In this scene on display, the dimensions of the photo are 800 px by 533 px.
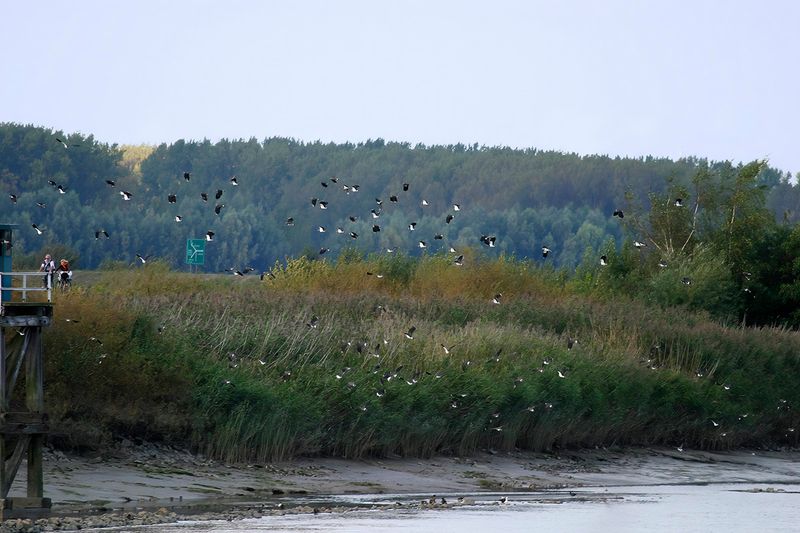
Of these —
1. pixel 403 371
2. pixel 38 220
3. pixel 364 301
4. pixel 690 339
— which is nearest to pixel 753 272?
pixel 690 339

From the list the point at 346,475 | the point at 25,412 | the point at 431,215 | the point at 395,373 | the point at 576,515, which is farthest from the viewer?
the point at 431,215

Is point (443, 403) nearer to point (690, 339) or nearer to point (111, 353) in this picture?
point (111, 353)

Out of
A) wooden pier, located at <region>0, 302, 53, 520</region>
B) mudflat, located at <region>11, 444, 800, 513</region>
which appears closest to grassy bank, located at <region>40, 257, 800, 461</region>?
mudflat, located at <region>11, 444, 800, 513</region>

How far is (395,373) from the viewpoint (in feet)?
122

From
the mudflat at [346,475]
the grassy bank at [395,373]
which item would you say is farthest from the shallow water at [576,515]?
the grassy bank at [395,373]

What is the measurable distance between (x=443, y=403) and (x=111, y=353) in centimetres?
885

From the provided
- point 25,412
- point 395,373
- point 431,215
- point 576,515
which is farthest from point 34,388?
point 431,215

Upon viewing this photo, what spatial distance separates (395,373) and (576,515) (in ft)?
31.2

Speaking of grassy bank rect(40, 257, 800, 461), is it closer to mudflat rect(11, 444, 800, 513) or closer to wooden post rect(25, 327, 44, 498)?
mudflat rect(11, 444, 800, 513)

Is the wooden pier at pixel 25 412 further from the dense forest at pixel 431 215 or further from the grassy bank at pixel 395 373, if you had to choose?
the dense forest at pixel 431 215

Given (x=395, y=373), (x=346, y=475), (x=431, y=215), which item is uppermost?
(x=431, y=215)

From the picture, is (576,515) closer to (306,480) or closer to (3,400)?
(306,480)

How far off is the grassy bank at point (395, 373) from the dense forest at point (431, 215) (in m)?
5.50

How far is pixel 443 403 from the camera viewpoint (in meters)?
37.0
